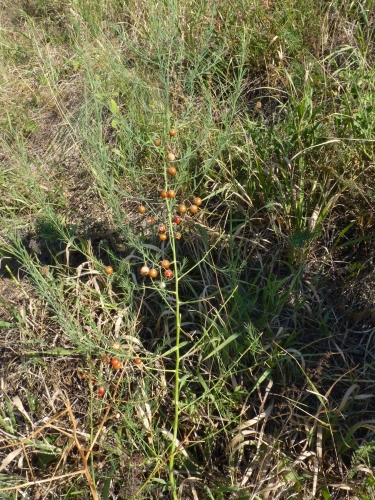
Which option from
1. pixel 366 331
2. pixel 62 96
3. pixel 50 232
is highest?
pixel 62 96

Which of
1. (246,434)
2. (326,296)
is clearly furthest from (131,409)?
(326,296)

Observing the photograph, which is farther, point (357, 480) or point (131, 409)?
point (131, 409)

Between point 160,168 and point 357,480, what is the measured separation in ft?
5.11

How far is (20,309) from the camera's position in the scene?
245cm

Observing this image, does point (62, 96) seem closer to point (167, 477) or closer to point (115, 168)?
point (115, 168)

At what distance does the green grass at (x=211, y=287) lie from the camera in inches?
79.5

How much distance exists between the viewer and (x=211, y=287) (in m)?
2.37

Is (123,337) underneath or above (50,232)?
underneath

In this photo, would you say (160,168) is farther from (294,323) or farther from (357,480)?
(357,480)

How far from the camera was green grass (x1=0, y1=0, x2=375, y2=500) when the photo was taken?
2.02m

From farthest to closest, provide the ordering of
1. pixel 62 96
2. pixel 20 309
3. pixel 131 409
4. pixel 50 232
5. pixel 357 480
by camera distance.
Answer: pixel 62 96
pixel 50 232
pixel 20 309
pixel 131 409
pixel 357 480

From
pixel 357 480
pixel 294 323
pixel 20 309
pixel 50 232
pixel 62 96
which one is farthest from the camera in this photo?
pixel 62 96

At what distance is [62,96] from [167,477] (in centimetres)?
224

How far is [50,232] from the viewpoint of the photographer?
2.68 meters
